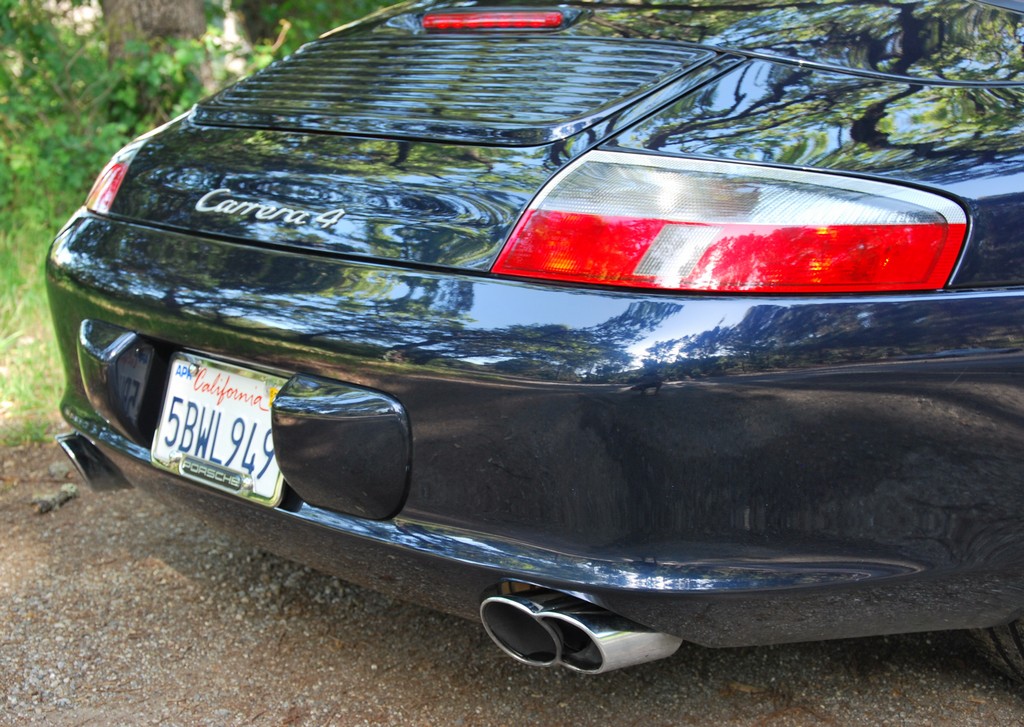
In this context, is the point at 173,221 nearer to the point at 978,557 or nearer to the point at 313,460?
the point at 313,460

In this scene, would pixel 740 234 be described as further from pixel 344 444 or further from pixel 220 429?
pixel 220 429

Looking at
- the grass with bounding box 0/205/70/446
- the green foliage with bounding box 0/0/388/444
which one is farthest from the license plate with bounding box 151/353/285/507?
the green foliage with bounding box 0/0/388/444

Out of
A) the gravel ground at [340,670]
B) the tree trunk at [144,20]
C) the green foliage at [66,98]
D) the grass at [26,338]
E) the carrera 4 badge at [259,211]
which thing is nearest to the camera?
the carrera 4 badge at [259,211]

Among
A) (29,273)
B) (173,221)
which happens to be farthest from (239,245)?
(29,273)

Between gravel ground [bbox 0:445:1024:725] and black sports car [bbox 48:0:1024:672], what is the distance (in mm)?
304

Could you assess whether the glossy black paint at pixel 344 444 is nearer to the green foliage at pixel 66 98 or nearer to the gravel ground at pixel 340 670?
the gravel ground at pixel 340 670

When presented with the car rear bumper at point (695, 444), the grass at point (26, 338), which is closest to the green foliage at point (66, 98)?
the grass at point (26, 338)

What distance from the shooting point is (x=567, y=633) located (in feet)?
5.77

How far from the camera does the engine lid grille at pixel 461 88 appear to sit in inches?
74.2

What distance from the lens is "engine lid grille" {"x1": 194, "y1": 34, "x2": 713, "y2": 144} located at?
6.18ft

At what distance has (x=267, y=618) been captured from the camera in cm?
245

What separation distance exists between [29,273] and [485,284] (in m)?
3.62

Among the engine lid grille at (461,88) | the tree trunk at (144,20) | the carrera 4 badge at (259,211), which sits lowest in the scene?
the tree trunk at (144,20)

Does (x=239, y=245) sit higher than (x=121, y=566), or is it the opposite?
(x=239, y=245)
